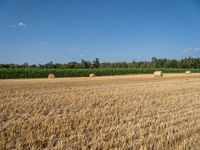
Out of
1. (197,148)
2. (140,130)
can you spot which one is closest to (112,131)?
(140,130)

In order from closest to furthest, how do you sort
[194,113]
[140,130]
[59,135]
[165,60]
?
[59,135]
[140,130]
[194,113]
[165,60]

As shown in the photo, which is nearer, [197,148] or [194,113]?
[197,148]

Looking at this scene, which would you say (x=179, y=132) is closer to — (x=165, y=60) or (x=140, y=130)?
(x=140, y=130)

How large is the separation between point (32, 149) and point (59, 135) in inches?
47.6

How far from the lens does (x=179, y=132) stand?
6844 millimetres

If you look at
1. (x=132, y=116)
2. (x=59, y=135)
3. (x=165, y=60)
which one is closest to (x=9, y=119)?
(x=59, y=135)

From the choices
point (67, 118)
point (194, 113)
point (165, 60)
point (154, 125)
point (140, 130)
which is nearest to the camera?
point (140, 130)

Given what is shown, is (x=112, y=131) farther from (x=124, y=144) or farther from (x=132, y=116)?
(x=132, y=116)

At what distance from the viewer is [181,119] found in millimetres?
8602

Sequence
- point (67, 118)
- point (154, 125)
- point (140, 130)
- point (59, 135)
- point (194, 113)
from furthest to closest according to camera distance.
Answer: point (194, 113), point (67, 118), point (154, 125), point (140, 130), point (59, 135)

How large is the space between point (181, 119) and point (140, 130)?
2212 mm

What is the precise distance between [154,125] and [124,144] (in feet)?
7.38

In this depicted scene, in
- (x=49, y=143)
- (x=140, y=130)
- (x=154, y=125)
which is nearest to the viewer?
(x=49, y=143)

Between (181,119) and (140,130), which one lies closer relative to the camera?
(140,130)
